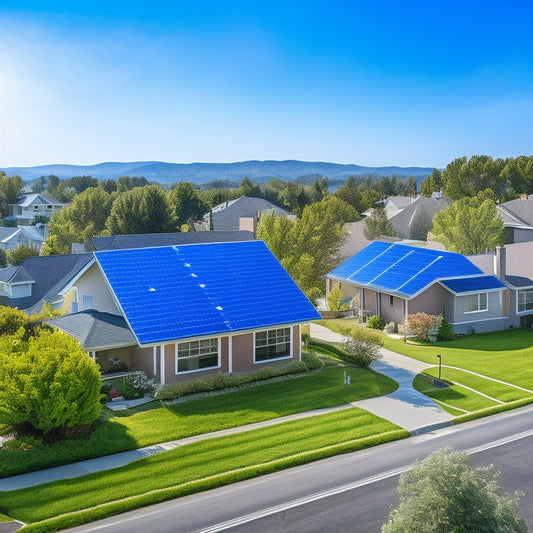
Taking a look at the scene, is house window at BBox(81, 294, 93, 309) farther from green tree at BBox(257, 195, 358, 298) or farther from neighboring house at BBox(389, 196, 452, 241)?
neighboring house at BBox(389, 196, 452, 241)

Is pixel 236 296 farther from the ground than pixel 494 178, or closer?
closer

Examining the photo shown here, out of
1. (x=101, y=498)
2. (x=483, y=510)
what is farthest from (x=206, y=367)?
(x=483, y=510)

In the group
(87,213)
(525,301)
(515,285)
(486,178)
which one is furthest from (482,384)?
(486,178)

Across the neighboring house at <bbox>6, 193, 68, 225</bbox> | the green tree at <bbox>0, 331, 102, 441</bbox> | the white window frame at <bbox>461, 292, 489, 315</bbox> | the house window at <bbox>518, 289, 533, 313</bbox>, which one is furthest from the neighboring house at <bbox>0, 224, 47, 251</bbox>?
the green tree at <bbox>0, 331, 102, 441</bbox>

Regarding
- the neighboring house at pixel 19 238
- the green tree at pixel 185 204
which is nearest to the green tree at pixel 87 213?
the neighboring house at pixel 19 238

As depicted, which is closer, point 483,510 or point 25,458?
point 483,510

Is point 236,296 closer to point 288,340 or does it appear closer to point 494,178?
point 288,340
